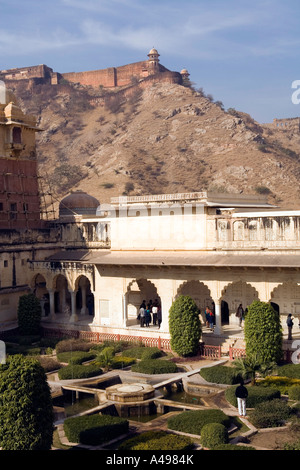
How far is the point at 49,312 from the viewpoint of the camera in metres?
33.5

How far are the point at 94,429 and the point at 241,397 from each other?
13.6ft

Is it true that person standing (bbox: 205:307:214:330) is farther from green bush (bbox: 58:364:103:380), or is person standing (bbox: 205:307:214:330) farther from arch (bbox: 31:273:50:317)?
arch (bbox: 31:273:50:317)

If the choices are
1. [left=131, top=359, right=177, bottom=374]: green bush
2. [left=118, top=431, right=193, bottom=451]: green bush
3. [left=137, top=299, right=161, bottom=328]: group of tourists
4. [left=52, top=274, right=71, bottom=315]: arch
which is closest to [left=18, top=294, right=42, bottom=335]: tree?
[left=52, top=274, right=71, bottom=315]: arch

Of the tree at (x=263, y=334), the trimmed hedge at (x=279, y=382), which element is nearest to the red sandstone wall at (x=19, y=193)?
the tree at (x=263, y=334)

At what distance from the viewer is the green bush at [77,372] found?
69.2 feet

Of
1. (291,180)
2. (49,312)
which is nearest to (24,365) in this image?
(49,312)

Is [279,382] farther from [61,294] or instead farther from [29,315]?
[61,294]

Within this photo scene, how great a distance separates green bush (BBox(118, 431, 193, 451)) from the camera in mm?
13398

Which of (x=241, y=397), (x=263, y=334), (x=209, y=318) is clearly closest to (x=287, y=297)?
(x=209, y=318)

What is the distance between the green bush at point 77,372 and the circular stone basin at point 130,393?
212 cm

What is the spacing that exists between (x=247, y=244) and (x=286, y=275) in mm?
2450

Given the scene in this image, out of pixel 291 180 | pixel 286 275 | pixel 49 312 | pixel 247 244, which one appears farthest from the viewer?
pixel 291 180

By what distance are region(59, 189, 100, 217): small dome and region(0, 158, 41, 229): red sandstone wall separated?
2.64 meters
